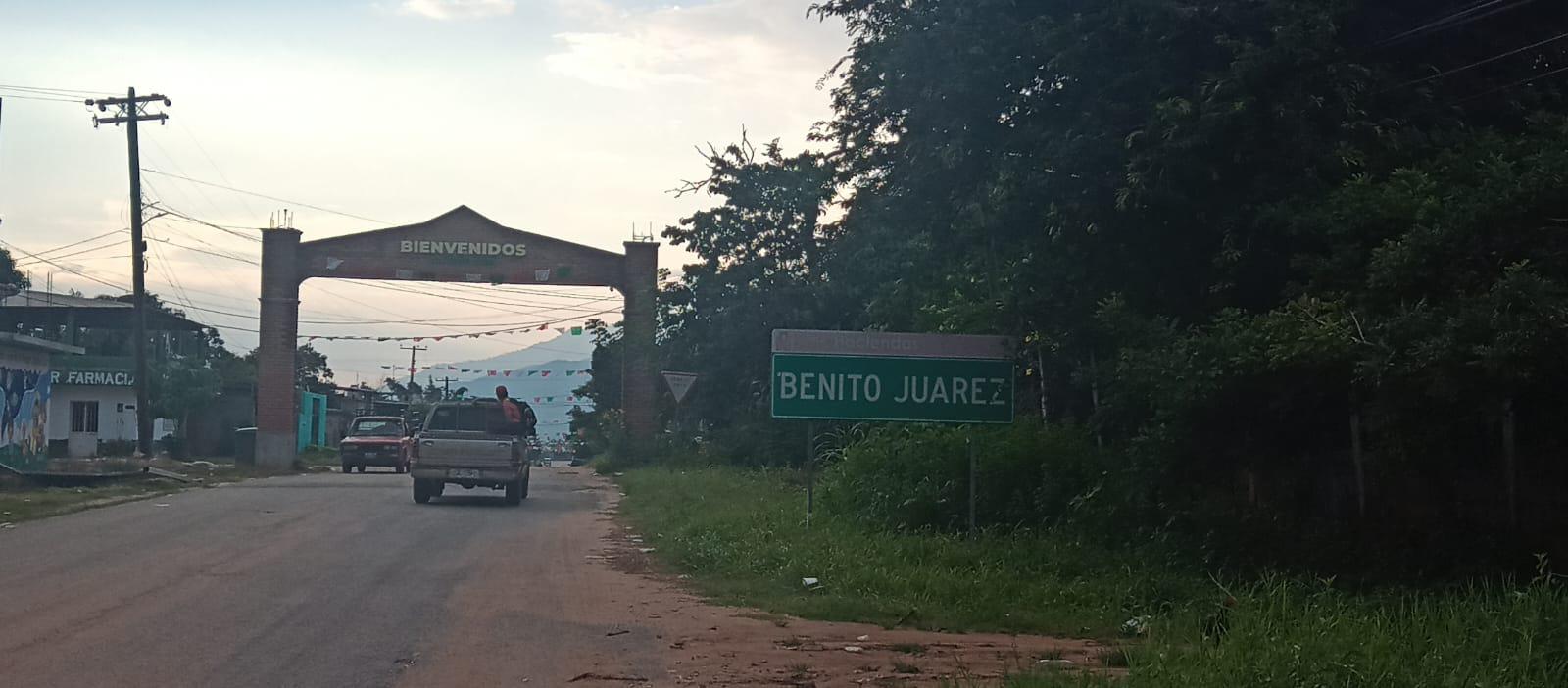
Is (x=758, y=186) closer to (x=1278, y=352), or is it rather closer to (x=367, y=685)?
(x=1278, y=352)

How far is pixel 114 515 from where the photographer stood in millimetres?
21141

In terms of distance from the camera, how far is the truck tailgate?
82.0ft

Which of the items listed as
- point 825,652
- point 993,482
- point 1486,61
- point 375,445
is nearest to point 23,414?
point 375,445

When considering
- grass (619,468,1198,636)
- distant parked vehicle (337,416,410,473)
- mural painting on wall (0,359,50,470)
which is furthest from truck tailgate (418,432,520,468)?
distant parked vehicle (337,416,410,473)

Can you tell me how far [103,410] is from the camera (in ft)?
176

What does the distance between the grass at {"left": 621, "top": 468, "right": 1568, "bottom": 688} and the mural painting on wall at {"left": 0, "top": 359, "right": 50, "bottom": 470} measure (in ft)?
63.6

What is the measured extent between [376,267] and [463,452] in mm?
20468

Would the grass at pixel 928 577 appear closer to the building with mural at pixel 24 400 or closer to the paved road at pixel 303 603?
the paved road at pixel 303 603

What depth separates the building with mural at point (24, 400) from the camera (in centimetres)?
3094

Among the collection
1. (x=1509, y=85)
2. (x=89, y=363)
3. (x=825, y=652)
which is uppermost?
(x=1509, y=85)

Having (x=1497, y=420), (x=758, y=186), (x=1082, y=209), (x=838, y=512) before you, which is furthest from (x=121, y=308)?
(x=1497, y=420)

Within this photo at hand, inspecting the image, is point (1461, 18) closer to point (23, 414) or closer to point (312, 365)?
point (23, 414)

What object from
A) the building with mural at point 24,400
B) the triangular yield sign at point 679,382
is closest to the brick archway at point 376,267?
the building with mural at point 24,400

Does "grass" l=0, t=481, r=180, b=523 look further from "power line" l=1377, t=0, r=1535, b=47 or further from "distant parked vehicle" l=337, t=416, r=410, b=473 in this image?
"power line" l=1377, t=0, r=1535, b=47
